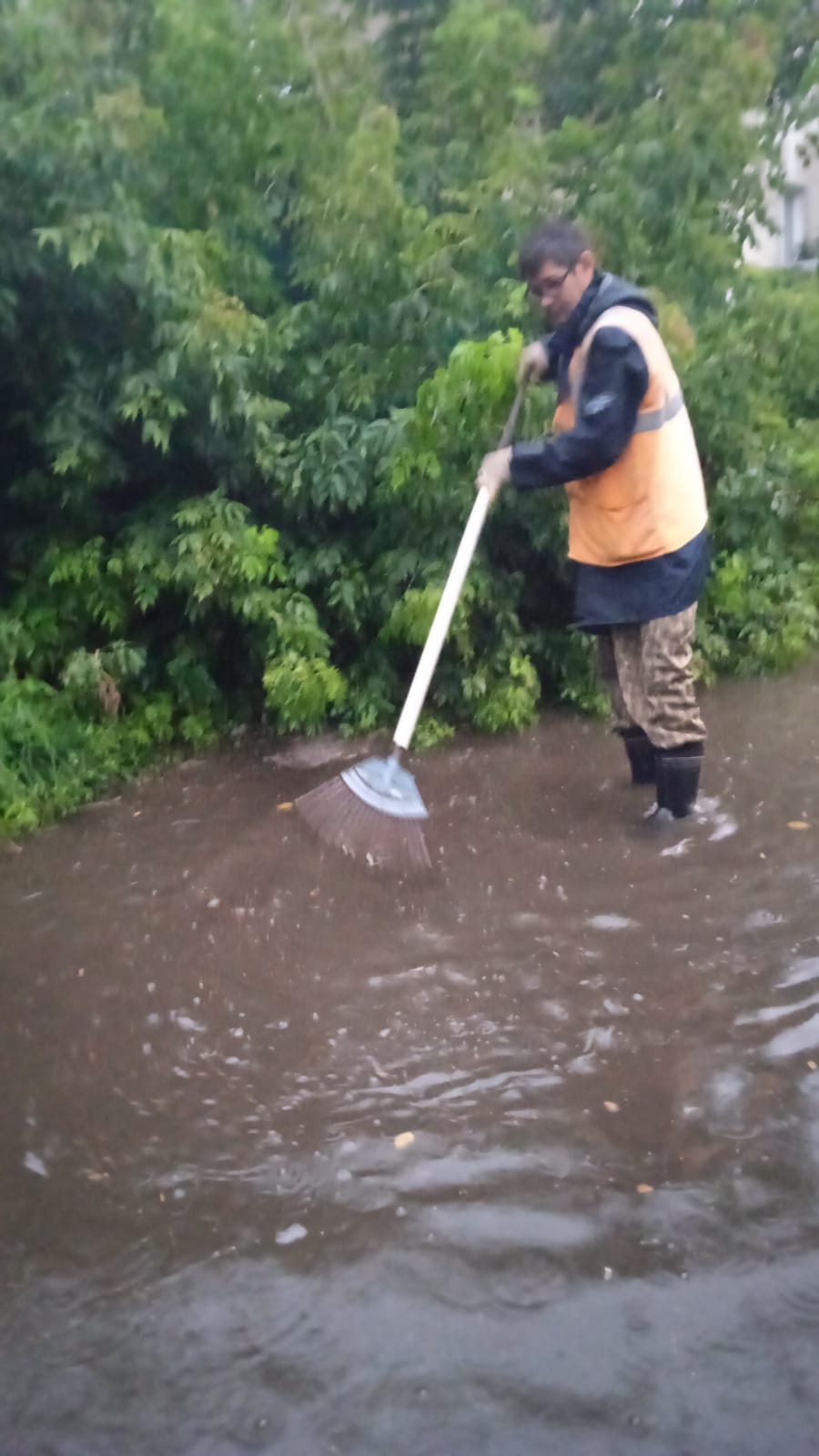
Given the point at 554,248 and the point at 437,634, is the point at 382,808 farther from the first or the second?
the point at 554,248

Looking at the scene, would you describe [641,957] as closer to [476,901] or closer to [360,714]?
[476,901]

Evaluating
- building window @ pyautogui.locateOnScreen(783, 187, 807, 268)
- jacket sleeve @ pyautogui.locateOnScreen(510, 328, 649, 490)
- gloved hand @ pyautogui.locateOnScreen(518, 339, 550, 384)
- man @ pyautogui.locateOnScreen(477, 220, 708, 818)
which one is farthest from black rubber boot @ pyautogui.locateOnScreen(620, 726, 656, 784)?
building window @ pyautogui.locateOnScreen(783, 187, 807, 268)

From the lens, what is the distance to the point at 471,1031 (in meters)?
2.57

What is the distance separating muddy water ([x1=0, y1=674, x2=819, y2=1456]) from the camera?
5.42ft

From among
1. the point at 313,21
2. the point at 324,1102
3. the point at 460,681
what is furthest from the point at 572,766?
the point at 313,21

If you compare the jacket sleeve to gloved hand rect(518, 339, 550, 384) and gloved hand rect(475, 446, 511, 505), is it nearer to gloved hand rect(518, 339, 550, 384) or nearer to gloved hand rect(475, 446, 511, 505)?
gloved hand rect(475, 446, 511, 505)

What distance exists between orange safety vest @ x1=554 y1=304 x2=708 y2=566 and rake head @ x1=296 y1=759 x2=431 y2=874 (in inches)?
39.6

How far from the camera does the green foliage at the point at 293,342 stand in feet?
14.1

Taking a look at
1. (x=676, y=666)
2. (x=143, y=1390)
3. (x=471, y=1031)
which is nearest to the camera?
(x=143, y=1390)

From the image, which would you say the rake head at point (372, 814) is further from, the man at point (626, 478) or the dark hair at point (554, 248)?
the dark hair at point (554, 248)

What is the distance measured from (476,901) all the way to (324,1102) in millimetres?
1005

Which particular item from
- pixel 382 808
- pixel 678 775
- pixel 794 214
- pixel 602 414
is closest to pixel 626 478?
pixel 602 414

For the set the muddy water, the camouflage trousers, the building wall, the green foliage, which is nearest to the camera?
the muddy water

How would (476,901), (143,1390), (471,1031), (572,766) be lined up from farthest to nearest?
(572,766), (476,901), (471,1031), (143,1390)
